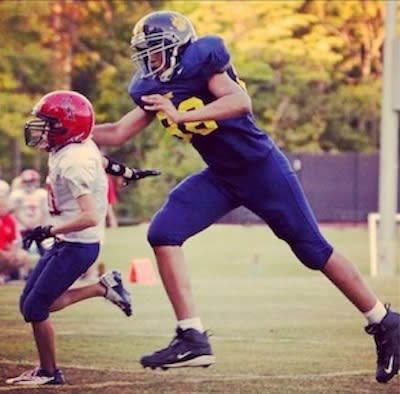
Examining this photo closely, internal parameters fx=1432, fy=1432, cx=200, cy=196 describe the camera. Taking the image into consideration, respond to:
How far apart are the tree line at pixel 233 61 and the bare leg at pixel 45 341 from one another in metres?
18.0

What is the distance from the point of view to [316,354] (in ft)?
24.2

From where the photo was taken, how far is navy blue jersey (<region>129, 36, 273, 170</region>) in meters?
5.20

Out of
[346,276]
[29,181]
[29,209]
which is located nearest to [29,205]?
[29,209]

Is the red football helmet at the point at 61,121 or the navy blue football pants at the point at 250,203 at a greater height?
the red football helmet at the point at 61,121

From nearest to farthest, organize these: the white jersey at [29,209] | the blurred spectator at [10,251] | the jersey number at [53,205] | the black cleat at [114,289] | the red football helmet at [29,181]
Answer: the jersey number at [53,205], the black cleat at [114,289], the blurred spectator at [10,251], the white jersey at [29,209], the red football helmet at [29,181]

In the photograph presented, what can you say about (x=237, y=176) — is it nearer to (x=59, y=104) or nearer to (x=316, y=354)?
(x=59, y=104)

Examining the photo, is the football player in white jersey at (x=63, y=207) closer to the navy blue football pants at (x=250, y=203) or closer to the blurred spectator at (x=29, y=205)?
the navy blue football pants at (x=250, y=203)

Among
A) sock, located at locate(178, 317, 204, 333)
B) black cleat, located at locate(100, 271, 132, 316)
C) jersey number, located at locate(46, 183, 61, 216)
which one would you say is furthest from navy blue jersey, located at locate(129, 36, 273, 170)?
black cleat, located at locate(100, 271, 132, 316)

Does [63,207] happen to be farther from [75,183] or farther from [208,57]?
[208,57]

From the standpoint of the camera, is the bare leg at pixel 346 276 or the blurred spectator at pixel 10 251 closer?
the bare leg at pixel 346 276

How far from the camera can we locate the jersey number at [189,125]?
17.2 feet

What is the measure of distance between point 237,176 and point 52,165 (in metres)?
0.80

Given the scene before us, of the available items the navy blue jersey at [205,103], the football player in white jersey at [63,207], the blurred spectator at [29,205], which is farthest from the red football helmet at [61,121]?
the blurred spectator at [29,205]

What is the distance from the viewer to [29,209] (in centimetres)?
1359
